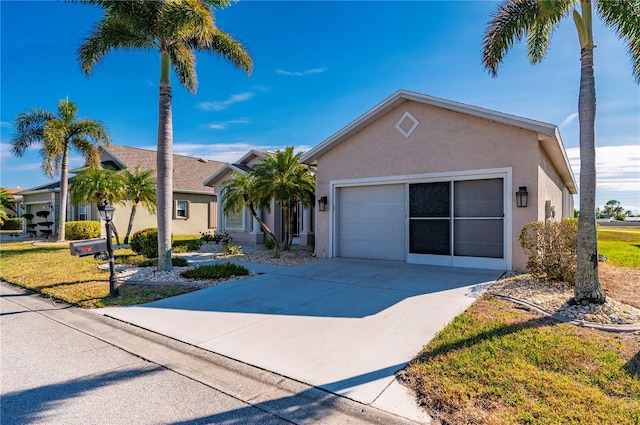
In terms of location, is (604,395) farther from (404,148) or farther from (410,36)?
(410,36)

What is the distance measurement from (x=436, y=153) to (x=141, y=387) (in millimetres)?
8691

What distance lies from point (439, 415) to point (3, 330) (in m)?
6.49

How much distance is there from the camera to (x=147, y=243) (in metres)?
11.8

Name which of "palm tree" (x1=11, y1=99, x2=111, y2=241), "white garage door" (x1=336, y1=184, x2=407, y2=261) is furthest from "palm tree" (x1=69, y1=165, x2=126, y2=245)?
"white garage door" (x1=336, y1=184, x2=407, y2=261)

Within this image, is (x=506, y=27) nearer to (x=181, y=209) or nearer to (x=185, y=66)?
(x=185, y=66)

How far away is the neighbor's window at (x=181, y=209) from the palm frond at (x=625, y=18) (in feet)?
74.2

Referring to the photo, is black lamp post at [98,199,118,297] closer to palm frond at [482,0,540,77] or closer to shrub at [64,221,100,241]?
palm frond at [482,0,540,77]

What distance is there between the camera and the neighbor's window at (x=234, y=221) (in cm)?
1703

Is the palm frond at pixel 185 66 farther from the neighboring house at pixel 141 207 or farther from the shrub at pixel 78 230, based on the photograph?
the shrub at pixel 78 230

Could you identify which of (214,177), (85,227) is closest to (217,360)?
(214,177)

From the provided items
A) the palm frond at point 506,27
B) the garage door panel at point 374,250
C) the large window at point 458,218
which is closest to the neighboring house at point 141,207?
the garage door panel at point 374,250

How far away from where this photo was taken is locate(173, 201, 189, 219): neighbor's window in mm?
22656

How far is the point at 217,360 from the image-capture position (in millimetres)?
4020

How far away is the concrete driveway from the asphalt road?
21 centimetres
